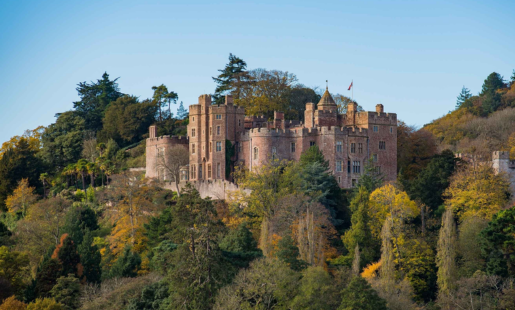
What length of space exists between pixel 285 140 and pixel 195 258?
24715mm

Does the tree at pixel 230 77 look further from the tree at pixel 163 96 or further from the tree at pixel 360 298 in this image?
the tree at pixel 360 298

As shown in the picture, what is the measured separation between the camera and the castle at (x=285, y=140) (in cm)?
6769

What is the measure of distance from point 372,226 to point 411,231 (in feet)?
9.96

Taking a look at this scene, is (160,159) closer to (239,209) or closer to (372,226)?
(239,209)

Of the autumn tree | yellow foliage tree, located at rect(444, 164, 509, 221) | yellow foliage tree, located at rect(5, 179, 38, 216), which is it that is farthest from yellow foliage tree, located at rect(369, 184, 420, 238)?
yellow foliage tree, located at rect(5, 179, 38, 216)

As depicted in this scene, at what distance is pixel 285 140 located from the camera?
68.6 meters

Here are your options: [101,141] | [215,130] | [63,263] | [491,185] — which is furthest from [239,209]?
[101,141]

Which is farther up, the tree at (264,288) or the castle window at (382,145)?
the castle window at (382,145)

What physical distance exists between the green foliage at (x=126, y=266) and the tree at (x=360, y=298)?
16.1m

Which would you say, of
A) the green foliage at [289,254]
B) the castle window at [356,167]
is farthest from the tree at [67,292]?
the castle window at [356,167]

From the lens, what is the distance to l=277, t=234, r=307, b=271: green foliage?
50031mm

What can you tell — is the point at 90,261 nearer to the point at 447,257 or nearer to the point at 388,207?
the point at 388,207

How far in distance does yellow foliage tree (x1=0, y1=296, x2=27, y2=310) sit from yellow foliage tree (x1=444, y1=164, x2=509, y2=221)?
96.6 ft

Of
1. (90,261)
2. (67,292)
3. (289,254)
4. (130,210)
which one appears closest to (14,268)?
(90,261)
